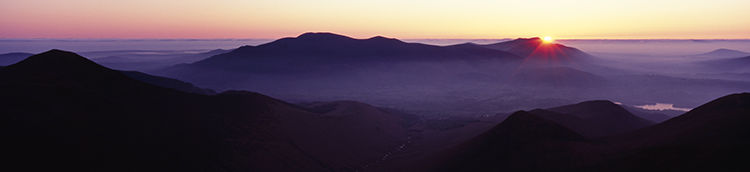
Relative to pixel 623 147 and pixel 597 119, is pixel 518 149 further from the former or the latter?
pixel 597 119

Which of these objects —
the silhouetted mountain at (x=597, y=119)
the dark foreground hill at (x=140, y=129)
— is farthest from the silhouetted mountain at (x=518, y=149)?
the silhouetted mountain at (x=597, y=119)

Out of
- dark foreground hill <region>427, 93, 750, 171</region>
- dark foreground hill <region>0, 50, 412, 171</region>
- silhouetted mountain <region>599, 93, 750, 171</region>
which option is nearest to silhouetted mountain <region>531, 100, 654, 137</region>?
dark foreground hill <region>427, 93, 750, 171</region>

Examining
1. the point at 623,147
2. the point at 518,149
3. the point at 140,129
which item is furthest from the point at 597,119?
the point at 140,129

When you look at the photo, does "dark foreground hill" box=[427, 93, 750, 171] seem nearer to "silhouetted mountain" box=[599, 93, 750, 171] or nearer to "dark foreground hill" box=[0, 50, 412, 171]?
"silhouetted mountain" box=[599, 93, 750, 171]

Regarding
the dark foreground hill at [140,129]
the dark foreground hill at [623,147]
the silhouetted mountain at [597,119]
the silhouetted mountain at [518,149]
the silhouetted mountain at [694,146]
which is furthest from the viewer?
the silhouetted mountain at [597,119]

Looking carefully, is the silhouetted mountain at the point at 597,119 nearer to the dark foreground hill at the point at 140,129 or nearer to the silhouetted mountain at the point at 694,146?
the silhouetted mountain at the point at 694,146

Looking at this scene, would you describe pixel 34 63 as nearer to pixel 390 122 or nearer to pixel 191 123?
pixel 191 123

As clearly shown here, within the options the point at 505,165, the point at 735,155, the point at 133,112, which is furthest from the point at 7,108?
the point at 735,155

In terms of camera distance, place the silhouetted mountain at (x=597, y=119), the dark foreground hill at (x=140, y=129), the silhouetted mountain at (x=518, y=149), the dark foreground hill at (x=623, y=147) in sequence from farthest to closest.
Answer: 1. the silhouetted mountain at (x=597, y=119)
2. the silhouetted mountain at (x=518, y=149)
3. the dark foreground hill at (x=140, y=129)
4. the dark foreground hill at (x=623, y=147)
